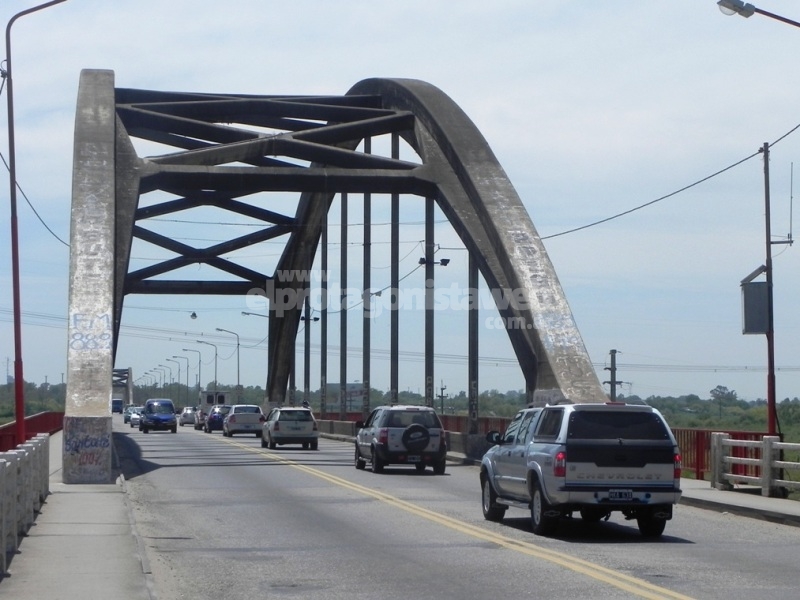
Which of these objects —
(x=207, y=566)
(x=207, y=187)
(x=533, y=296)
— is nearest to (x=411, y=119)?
(x=207, y=187)

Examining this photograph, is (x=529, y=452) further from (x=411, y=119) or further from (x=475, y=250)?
(x=411, y=119)

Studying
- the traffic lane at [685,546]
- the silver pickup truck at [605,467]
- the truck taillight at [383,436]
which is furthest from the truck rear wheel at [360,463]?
the silver pickup truck at [605,467]

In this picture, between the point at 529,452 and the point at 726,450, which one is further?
the point at 726,450

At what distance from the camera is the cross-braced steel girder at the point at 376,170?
31.5m

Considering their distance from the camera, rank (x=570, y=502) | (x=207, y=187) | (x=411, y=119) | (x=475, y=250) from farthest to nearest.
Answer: (x=411, y=119), (x=207, y=187), (x=475, y=250), (x=570, y=502)

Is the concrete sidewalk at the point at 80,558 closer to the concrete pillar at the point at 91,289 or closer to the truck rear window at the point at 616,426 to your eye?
the concrete pillar at the point at 91,289

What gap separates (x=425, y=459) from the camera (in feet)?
93.5

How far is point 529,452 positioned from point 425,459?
41.6ft

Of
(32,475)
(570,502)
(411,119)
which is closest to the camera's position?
(570,502)

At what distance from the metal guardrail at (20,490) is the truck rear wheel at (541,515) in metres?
6.16

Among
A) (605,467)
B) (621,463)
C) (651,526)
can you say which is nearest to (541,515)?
(605,467)

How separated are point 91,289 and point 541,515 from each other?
17422 mm

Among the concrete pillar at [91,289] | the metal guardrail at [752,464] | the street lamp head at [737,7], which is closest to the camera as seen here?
the street lamp head at [737,7]

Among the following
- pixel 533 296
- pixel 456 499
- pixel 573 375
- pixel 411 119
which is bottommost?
pixel 456 499
